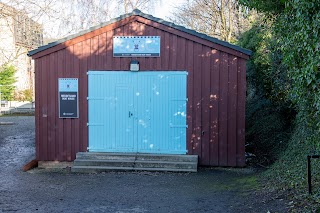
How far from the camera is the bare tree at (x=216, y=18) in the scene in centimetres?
2359

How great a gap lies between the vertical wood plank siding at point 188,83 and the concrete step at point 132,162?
1.51ft

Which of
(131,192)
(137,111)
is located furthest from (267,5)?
(137,111)

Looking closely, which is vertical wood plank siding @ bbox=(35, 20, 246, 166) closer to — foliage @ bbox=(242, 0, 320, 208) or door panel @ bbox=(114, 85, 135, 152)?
door panel @ bbox=(114, 85, 135, 152)

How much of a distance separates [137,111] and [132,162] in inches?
58.9

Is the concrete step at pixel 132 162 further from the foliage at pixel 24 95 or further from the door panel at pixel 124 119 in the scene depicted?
the foliage at pixel 24 95

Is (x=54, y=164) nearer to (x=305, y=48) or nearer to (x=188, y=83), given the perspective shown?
(x=188, y=83)

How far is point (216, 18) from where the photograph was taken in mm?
24750

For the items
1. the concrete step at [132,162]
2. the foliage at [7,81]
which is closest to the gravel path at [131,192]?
the concrete step at [132,162]

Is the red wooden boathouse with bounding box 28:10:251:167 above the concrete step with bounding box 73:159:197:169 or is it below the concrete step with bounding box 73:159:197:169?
above

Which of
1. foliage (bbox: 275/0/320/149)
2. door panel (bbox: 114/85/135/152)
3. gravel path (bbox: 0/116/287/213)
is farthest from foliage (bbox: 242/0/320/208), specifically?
door panel (bbox: 114/85/135/152)

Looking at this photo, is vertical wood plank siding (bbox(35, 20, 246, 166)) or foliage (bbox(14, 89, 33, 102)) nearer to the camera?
vertical wood plank siding (bbox(35, 20, 246, 166))

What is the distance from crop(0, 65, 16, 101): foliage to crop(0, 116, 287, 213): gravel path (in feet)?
58.8

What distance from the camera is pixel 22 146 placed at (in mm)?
15305

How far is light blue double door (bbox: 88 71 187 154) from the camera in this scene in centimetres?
1196
